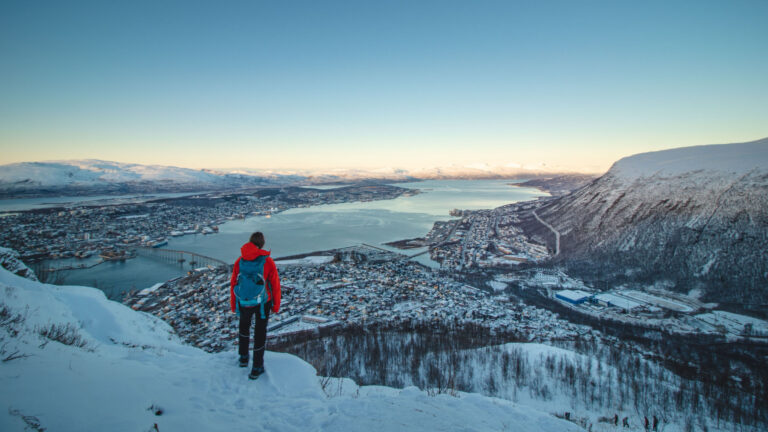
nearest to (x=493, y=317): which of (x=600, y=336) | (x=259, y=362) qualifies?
(x=600, y=336)

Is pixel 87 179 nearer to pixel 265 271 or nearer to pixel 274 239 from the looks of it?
pixel 274 239

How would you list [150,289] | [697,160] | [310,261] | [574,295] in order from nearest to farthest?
[574,295], [150,289], [310,261], [697,160]

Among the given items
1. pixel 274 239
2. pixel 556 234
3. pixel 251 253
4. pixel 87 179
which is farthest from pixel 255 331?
pixel 87 179

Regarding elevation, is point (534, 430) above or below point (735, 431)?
above

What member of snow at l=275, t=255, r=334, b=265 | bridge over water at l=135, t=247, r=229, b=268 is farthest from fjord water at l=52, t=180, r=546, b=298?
snow at l=275, t=255, r=334, b=265

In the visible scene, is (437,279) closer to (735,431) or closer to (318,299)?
(318,299)

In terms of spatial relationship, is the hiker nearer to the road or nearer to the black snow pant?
the black snow pant

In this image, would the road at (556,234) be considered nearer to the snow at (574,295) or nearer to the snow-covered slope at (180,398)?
the snow at (574,295)
